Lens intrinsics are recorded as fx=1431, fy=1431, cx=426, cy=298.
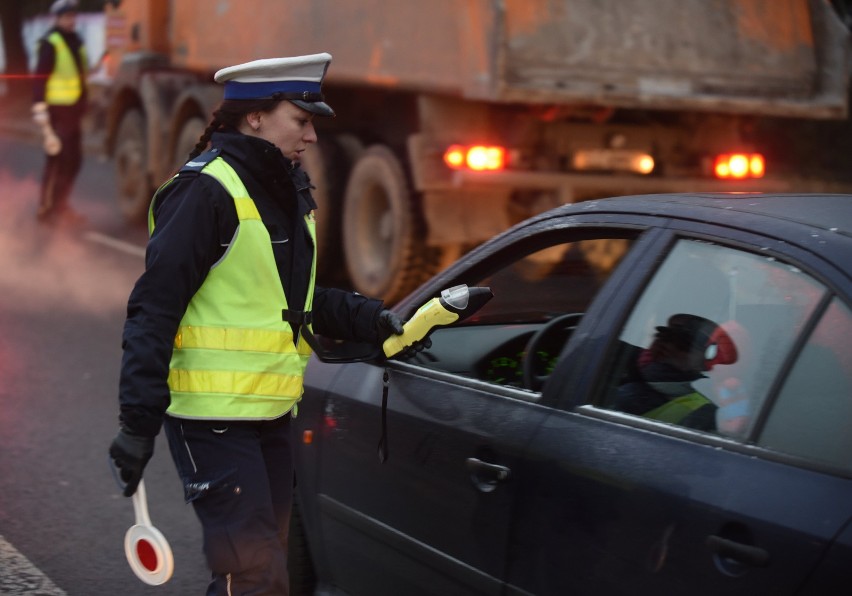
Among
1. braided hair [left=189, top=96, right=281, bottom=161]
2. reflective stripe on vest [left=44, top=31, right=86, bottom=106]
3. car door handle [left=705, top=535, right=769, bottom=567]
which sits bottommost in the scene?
reflective stripe on vest [left=44, top=31, right=86, bottom=106]

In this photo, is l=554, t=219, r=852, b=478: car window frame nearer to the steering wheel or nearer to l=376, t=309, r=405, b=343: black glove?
the steering wheel

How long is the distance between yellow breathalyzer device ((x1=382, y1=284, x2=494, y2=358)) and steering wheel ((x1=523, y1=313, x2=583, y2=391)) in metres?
0.17

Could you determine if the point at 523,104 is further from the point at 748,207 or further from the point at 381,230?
the point at 748,207

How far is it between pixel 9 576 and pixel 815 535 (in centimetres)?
306

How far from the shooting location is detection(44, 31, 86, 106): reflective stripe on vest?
539 inches

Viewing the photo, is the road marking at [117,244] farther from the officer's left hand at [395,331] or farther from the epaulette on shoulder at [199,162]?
the epaulette on shoulder at [199,162]

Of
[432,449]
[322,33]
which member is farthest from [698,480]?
[322,33]

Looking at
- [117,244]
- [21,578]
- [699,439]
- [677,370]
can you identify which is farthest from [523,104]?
[699,439]

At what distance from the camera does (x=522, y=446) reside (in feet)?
10.4

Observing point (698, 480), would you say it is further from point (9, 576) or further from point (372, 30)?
point (372, 30)

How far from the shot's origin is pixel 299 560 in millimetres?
4164

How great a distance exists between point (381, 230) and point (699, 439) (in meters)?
7.68

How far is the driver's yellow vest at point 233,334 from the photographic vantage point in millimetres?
3287

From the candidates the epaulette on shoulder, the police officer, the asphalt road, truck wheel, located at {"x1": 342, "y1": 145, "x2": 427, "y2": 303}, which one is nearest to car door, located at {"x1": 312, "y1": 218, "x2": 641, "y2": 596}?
the police officer
